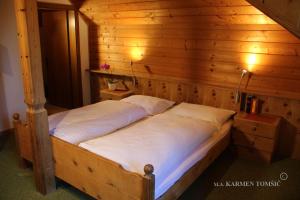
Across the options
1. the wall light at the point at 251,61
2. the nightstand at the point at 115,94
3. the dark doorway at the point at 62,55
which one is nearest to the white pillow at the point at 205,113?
the wall light at the point at 251,61

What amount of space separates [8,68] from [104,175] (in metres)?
2.43

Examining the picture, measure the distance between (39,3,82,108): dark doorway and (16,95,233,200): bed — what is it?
2.01m

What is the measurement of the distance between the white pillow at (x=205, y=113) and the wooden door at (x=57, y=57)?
2.35 metres

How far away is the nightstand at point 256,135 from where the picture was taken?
2656 millimetres

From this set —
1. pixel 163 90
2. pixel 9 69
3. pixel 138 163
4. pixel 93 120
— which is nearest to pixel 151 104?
pixel 163 90

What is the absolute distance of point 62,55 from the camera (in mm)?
4414

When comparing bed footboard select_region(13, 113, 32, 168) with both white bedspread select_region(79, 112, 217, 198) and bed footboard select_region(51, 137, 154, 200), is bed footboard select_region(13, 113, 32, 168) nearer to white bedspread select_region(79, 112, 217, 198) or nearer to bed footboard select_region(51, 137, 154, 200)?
bed footboard select_region(51, 137, 154, 200)

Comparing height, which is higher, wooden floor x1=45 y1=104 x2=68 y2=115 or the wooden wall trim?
the wooden wall trim

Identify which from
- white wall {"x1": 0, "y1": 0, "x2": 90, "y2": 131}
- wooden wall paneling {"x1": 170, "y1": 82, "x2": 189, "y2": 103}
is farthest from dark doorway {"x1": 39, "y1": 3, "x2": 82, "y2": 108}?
wooden wall paneling {"x1": 170, "y1": 82, "x2": 189, "y2": 103}

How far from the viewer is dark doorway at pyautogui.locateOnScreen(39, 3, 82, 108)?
4152 mm

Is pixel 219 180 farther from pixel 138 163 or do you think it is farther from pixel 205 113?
pixel 138 163

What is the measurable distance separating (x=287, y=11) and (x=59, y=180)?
2282 mm

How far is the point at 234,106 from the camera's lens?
10.2 feet

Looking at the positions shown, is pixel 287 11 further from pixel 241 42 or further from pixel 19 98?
pixel 19 98
